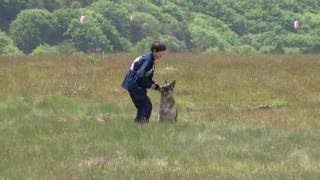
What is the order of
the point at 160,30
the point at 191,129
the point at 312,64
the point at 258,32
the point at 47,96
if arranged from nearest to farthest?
the point at 191,129
the point at 47,96
the point at 312,64
the point at 160,30
the point at 258,32

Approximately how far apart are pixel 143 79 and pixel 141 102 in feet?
1.84

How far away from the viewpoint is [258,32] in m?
110

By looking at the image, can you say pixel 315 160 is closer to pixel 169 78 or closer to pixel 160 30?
pixel 169 78

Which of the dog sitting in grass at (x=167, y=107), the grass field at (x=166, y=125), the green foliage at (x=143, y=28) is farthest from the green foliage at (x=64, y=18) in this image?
the dog sitting in grass at (x=167, y=107)

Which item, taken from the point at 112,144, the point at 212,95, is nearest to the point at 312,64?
the point at 212,95

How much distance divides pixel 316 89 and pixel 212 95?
336 centimetres

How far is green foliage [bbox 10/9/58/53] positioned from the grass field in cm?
7007

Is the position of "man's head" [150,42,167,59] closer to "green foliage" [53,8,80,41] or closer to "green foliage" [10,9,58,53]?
"green foliage" [53,8,80,41]

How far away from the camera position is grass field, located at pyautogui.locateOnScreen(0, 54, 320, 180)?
10.0 m

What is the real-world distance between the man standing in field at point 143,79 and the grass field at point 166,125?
41cm

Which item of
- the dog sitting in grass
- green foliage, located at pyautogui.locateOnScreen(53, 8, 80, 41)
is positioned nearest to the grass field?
the dog sitting in grass

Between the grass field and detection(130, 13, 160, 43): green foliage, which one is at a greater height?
the grass field

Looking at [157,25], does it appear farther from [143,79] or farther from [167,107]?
[143,79]

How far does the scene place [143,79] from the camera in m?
13.6
